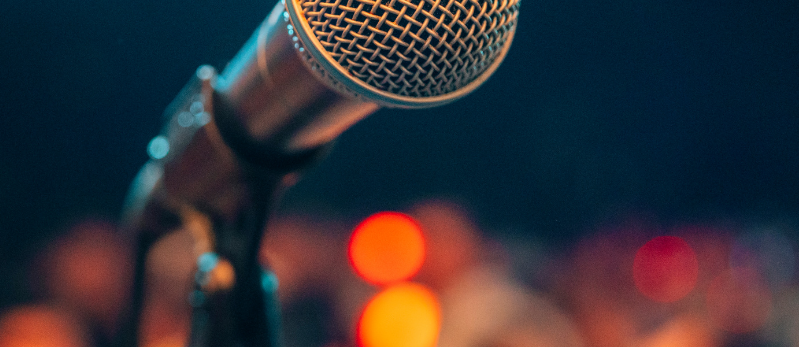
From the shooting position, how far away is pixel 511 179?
1.51 metres

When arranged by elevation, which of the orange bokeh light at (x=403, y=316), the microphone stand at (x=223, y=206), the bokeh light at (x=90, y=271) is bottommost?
the orange bokeh light at (x=403, y=316)

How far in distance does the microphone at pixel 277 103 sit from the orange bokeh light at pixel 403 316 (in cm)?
130

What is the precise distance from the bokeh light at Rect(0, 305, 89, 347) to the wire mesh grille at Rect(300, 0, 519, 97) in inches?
52.0

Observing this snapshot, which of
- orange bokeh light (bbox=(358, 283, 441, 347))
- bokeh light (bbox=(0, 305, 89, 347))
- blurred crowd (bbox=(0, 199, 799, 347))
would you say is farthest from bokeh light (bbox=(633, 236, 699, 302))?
bokeh light (bbox=(0, 305, 89, 347))

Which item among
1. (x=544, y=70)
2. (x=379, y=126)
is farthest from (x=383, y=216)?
(x=544, y=70)

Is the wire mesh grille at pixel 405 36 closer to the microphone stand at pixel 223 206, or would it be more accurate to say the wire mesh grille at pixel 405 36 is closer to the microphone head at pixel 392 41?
the microphone head at pixel 392 41

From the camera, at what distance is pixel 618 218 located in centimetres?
148

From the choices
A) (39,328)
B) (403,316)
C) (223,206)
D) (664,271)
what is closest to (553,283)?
(664,271)

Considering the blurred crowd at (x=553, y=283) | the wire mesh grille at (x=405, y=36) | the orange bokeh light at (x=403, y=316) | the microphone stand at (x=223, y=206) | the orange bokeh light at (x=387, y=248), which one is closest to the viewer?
the wire mesh grille at (x=405, y=36)

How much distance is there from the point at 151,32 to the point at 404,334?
145cm

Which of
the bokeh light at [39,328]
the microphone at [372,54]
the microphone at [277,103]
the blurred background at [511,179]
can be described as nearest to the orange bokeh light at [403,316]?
the blurred background at [511,179]

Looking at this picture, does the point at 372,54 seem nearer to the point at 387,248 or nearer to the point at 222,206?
the point at 222,206

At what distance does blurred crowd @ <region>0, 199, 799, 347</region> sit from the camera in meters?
1.45

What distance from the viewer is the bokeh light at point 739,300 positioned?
149 cm
